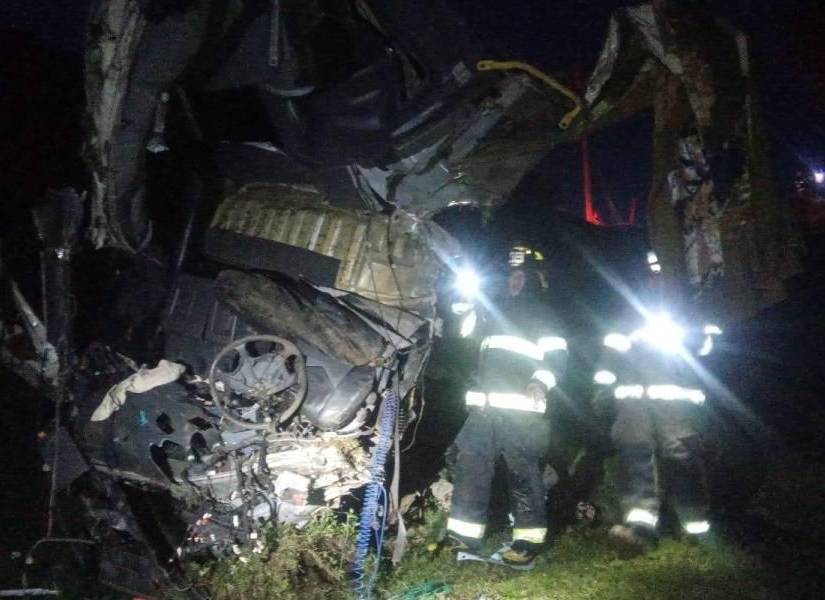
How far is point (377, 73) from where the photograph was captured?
142 inches

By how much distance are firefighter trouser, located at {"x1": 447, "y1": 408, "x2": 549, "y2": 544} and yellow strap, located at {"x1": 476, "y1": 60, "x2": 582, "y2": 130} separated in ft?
7.29

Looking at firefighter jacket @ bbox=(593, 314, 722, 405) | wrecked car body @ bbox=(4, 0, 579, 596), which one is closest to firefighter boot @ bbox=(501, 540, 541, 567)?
wrecked car body @ bbox=(4, 0, 579, 596)

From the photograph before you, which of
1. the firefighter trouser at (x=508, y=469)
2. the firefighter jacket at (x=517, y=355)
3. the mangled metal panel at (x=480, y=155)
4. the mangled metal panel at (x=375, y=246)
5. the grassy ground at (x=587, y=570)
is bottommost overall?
the grassy ground at (x=587, y=570)

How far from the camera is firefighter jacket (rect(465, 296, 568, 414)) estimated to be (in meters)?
4.62

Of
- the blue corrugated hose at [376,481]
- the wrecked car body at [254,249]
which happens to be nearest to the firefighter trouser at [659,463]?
the wrecked car body at [254,249]

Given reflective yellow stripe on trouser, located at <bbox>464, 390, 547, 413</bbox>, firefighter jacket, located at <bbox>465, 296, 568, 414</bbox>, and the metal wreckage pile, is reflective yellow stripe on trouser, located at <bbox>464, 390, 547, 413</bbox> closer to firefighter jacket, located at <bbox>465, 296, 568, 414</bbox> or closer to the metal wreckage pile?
firefighter jacket, located at <bbox>465, 296, 568, 414</bbox>

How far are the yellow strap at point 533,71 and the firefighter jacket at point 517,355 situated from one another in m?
1.69

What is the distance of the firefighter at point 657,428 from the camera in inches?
177

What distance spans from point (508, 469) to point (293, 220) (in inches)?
103

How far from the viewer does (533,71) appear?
357cm

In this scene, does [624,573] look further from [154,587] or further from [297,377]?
[154,587]

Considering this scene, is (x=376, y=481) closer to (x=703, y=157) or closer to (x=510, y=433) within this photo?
(x=510, y=433)

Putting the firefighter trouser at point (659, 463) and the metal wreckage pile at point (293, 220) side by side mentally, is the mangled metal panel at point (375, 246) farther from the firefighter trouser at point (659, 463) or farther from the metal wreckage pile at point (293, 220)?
the firefighter trouser at point (659, 463)

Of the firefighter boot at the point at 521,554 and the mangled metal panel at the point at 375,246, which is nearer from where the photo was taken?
the firefighter boot at the point at 521,554
